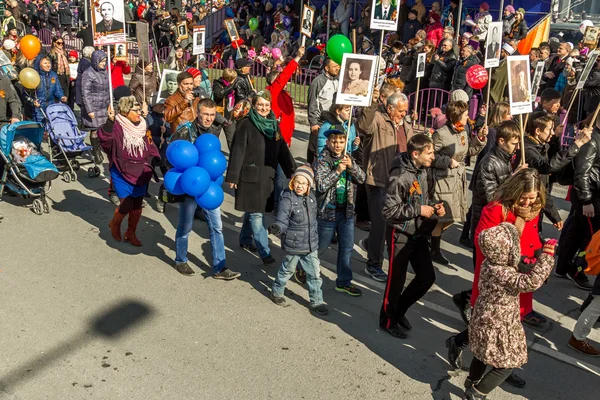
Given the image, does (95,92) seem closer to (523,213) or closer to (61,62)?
(61,62)

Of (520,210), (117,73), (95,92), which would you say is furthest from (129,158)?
(117,73)

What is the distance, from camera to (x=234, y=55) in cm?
2002

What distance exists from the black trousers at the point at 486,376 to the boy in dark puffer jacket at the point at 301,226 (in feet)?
5.81

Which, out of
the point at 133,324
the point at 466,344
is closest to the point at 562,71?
the point at 466,344

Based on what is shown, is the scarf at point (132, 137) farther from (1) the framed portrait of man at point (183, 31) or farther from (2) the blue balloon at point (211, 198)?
(1) the framed portrait of man at point (183, 31)

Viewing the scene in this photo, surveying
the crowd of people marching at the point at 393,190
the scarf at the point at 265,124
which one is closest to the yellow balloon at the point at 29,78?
the crowd of people marching at the point at 393,190

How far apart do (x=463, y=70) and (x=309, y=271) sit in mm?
8117

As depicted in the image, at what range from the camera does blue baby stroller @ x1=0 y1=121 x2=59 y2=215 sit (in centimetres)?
874

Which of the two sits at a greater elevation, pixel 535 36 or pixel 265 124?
pixel 535 36

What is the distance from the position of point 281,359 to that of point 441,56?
398 inches

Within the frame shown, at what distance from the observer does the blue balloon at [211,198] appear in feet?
21.3

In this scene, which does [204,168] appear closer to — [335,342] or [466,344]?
[335,342]

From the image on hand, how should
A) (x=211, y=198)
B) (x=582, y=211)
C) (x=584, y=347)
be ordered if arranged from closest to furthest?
(x=584, y=347)
(x=211, y=198)
(x=582, y=211)

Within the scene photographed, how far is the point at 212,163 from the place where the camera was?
6.55 meters
